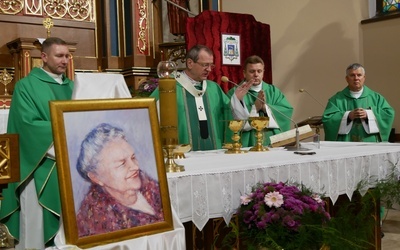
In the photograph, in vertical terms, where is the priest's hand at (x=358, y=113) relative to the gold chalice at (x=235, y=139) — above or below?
above

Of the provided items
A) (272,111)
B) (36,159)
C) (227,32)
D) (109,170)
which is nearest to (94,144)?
(109,170)

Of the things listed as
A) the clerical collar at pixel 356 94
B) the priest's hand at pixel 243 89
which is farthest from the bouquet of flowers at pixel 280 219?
the clerical collar at pixel 356 94

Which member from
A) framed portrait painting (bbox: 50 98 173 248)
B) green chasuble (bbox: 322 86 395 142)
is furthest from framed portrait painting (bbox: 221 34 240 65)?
framed portrait painting (bbox: 50 98 173 248)

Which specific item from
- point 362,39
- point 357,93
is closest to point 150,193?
point 357,93

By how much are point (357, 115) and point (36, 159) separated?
3483 millimetres

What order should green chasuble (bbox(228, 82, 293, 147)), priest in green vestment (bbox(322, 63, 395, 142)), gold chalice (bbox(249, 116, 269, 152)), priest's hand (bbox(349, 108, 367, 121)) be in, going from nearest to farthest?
1. gold chalice (bbox(249, 116, 269, 152))
2. green chasuble (bbox(228, 82, 293, 147))
3. priest's hand (bbox(349, 108, 367, 121))
4. priest in green vestment (bbox(322, 63, 395, 142))

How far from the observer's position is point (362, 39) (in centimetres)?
937

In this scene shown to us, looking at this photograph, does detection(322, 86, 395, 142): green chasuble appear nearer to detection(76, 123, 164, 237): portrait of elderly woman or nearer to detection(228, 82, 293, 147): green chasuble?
detection(228, 82, 293, 147): green chasuble

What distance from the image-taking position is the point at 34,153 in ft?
12.0

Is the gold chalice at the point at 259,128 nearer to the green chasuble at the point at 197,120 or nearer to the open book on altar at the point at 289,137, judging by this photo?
the open book on altar at the point at 289,137

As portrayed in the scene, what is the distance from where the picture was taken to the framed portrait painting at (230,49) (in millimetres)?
8164

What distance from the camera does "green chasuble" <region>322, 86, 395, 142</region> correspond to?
604 cm

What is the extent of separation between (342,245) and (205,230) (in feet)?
2.83

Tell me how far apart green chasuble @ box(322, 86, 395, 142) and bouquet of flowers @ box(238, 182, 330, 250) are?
3031mm
